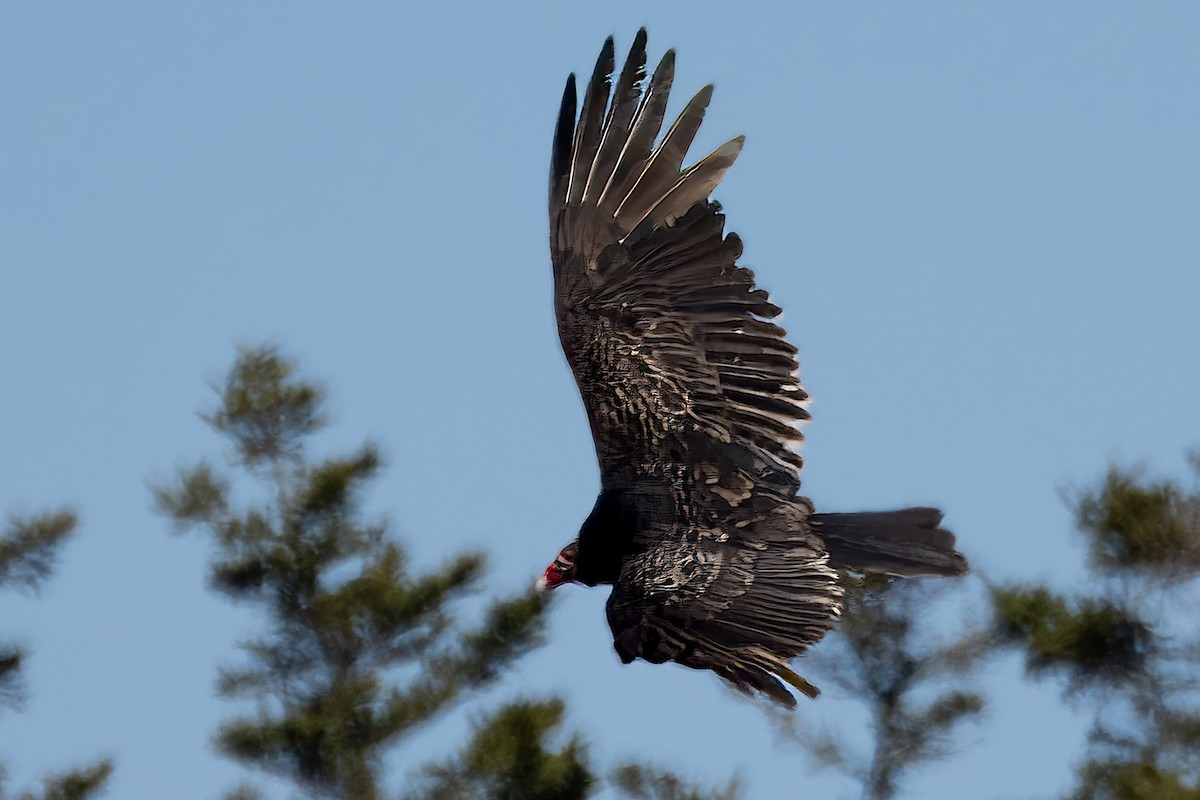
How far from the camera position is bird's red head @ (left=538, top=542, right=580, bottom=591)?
26.5 ft

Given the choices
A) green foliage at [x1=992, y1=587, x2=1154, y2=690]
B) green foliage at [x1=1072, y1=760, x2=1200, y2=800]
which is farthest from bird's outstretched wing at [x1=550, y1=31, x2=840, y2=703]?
green foliage at [x1=992, y1=587, x2=1154, y2=690]

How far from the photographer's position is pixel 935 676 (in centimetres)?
1341

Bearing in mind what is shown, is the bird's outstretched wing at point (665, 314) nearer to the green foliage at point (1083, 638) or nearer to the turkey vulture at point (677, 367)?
the turkey vulture at point (677, 367)

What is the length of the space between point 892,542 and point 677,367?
0.98 meters

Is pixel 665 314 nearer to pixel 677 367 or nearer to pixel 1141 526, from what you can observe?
pixel 677 367

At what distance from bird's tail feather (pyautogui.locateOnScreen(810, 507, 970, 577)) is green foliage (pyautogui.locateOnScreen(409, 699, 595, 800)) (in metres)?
6.44

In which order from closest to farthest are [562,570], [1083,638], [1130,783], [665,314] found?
[665,314]
[562,570]
[1130,783]
[1083,638]

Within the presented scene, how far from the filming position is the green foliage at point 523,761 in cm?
1381

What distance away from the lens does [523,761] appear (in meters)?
13.9

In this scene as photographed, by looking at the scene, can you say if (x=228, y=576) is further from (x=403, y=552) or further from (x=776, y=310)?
(x=776, y=310)

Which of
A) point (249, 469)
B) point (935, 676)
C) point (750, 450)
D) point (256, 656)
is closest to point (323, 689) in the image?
point (256, 656)

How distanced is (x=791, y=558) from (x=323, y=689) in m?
8.16

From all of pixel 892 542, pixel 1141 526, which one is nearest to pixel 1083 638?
pixel 1141 526

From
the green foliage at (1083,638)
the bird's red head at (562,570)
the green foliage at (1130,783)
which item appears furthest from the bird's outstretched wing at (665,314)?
the green foliage at (1083,638)
